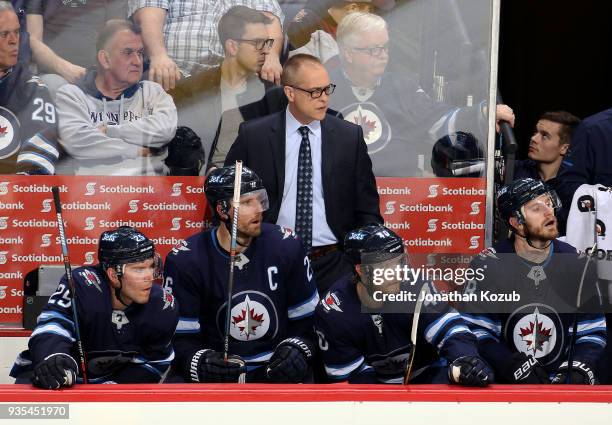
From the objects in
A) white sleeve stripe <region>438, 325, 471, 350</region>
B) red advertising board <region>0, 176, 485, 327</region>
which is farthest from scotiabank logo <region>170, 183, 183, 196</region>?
white sleeve stripe <region>438, 325, 471, 350</region>

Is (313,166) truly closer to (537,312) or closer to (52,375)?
(537,312)

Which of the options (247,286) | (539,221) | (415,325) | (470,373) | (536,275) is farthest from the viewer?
(247,286)

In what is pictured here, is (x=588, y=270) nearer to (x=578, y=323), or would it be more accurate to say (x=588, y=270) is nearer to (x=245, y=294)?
(x=578, y=323)

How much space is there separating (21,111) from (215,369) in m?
1.71

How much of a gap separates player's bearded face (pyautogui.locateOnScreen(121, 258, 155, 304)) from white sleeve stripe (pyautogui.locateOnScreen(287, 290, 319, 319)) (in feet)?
1.94

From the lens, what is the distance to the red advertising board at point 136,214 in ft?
17.3

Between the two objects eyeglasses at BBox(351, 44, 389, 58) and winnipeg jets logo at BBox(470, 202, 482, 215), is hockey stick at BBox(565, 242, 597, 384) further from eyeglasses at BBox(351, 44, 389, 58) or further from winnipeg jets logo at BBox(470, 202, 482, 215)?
eyeglasses at BBox(351, 44, 389, 58)

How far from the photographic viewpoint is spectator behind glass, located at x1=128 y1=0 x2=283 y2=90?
5281 millimetres

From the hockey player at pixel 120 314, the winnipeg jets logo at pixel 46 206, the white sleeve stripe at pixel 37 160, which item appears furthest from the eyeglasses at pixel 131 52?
the hockey player at pixel 120 314

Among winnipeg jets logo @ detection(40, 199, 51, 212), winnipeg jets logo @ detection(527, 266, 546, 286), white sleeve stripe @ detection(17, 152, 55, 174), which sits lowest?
winnipeg jets logo @ detection(527, 266, 546, 286)

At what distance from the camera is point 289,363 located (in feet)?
13.8

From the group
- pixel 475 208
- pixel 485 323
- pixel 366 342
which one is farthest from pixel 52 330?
pixel 475 208

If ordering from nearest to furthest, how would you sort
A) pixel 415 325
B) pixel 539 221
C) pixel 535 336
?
pixel 415 325, pixel 535 336, pixel 539 221
